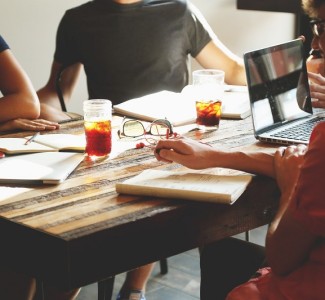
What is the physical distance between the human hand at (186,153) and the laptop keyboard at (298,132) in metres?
0.36

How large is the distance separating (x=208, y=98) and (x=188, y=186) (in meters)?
0.65

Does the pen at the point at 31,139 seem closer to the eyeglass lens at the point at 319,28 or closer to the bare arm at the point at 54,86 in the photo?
the bare arm at the point at 54,86

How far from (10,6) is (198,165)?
6.68 feet

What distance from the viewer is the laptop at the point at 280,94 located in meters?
1.72

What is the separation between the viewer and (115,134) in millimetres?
1802

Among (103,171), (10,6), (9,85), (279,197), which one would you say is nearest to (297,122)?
(279,197)

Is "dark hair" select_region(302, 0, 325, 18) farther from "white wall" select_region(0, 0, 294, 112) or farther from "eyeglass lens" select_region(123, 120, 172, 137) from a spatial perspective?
"white wall" select_region(0, 0, 294, 112)

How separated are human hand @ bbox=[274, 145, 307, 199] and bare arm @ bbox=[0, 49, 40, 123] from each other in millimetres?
888

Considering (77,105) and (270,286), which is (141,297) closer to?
(270,286)

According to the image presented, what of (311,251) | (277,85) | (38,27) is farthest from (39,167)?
(38,27)

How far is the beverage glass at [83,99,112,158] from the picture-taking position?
1573mm

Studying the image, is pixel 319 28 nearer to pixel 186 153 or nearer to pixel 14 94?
pixel 186 153

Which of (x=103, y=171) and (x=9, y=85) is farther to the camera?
(x=9, y=85)

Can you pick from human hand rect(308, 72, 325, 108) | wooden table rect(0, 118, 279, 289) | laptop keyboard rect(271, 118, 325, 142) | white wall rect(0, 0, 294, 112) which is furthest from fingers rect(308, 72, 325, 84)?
white wall rect(0, 0, 294, 112)
